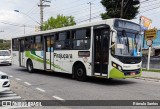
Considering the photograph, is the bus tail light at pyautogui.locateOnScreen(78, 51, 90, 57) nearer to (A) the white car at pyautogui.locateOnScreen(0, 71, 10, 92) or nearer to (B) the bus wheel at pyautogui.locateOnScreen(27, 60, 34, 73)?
(A) the white car at pyautogui.locateOnScreen(0, 71, 10, 92)

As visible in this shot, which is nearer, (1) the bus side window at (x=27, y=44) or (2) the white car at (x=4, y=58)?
(1) the bus side window at (x=27, y=44)

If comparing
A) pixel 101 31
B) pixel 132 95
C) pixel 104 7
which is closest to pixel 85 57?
pixel 101 31

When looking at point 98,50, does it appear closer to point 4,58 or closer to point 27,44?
point 27,44

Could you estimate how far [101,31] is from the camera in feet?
41.3

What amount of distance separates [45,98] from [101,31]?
15.8ft

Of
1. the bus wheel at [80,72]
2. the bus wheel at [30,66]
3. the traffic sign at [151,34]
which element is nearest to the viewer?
the bus wheel at [80,72]

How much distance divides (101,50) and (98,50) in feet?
0.71

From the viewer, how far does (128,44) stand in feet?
40.6

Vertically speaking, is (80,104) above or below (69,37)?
below

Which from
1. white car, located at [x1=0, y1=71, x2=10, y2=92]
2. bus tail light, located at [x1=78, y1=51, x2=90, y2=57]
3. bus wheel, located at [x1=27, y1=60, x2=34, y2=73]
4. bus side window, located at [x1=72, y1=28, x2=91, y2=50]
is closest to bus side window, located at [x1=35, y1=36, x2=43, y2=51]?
bus wheel, located at [x1=27, y1=60, x2=34, y2=73]

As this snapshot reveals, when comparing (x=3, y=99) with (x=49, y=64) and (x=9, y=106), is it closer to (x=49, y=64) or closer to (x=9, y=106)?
(x=9, y=106)

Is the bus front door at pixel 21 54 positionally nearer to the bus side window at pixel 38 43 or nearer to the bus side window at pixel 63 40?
the bus side window at pixel 38 43

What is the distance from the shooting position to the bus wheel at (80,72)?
13.7m

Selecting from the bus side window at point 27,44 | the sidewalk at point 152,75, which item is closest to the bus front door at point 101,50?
the sidewalk at point 152,75
